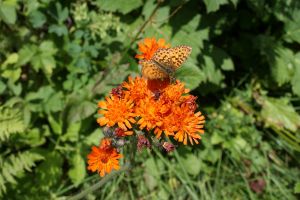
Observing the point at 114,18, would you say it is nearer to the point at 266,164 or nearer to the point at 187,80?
the point at 187,80

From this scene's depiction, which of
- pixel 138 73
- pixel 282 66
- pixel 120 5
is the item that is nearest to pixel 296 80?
pixel 282 66

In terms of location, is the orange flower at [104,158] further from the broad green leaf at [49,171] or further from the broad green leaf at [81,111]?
the broad green leaf at [49,171]

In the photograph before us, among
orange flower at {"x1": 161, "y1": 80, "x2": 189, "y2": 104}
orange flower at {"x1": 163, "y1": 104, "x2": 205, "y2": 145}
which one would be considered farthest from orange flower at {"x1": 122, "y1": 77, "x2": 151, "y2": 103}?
orange flower at {"x1": 163, "y1": 104, "x2": 205, "y2": 145}

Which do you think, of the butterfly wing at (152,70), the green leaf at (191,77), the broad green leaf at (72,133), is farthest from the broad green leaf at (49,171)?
the butterfly wing at (152,70)

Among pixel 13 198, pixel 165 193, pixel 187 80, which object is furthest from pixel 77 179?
pixel 187 80

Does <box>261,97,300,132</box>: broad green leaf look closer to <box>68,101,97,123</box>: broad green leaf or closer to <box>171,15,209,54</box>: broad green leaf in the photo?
<box>171,15,209,54</box>: broad green leaf

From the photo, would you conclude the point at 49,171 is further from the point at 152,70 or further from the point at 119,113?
the point at 152,70
